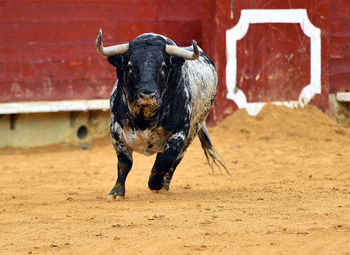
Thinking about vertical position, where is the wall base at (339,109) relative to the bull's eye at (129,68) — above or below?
below

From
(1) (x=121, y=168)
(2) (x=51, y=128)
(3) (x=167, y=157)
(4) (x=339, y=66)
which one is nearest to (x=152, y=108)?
(3) (x=167, y=157)

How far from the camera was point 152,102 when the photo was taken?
214 inches

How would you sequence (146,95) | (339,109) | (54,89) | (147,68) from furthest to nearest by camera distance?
1. (339,109)
2. (54,89)
3. (147,68)
4. (146,95)

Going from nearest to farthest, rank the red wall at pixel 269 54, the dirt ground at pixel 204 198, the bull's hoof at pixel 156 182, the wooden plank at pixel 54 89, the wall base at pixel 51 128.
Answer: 1. the dirt ground at pixel 204 198
2. the bull's hoof at pixel 156 182
3. the wall base at pixel 51 128
4. the wooden plank at pixel 54 89
5. the red wall at pixel 269 54

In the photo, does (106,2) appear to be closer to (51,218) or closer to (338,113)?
(338,113)

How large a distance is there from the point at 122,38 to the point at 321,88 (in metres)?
2.85

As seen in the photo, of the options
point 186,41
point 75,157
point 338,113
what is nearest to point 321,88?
point 338,113

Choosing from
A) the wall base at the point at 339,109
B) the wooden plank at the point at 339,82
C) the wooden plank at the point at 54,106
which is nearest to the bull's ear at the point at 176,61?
the wooden plank at the point at 54,106

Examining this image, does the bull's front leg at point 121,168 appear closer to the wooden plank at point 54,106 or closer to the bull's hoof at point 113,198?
the bull's hoof at point 113,198

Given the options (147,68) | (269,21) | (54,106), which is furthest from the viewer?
(269,21)

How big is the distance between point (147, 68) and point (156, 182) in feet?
3.18

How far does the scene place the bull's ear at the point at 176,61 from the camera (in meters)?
5.78

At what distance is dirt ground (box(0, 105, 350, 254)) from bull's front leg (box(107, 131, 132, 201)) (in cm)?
14

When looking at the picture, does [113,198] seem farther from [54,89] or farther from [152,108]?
[54,89]
